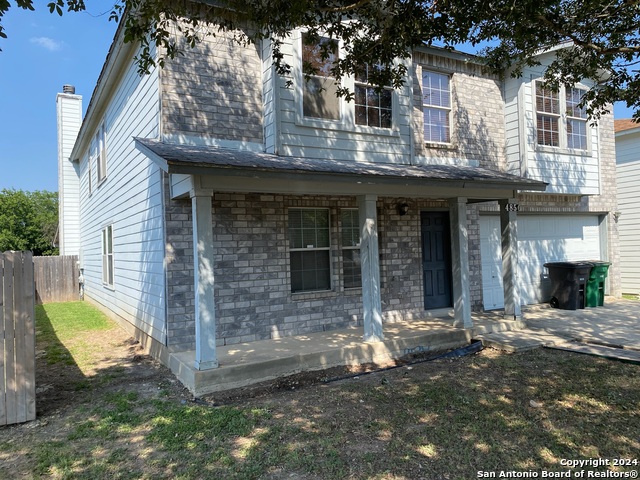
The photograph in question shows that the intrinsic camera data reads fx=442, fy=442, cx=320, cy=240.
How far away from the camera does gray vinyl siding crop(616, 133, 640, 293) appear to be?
44.1 feet

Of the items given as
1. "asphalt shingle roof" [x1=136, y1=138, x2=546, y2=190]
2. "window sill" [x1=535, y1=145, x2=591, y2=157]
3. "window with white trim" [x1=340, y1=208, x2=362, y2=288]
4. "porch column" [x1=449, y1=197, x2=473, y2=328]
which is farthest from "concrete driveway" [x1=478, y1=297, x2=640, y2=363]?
"window sill" [x1=535, y1=145, x2=591, y2=157]

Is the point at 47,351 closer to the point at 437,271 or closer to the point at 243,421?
the point at 243,421

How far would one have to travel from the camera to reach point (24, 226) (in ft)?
109

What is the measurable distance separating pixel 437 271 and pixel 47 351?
768 centimetres

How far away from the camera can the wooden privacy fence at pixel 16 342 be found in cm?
458

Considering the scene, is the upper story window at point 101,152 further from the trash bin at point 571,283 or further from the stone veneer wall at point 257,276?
the trash bin at point 571,283

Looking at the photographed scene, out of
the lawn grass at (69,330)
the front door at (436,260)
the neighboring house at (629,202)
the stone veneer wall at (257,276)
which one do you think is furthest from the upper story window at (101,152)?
the neighboring house at (629,202)

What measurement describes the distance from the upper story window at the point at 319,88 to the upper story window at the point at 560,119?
546 cm

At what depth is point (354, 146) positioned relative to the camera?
318 inches

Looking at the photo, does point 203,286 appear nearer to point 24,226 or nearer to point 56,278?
point 56,278

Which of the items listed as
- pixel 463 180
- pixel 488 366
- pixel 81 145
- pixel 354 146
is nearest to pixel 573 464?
pixel 488 366

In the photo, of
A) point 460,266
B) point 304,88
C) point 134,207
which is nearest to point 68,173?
point 134,207

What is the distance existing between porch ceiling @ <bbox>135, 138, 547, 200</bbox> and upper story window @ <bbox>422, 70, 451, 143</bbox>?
1.71 meters

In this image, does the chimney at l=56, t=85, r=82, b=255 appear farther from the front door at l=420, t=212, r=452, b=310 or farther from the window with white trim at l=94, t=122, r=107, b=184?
the front door at l=420, t=212, r=452, b=310
